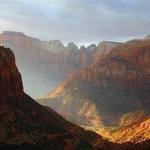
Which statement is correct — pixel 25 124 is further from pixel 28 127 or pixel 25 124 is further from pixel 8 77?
pixel 8 77

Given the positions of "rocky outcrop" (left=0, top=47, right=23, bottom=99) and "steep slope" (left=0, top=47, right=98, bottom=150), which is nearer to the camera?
"steep slope" (left=0, top=47, right=98, bottom=150)

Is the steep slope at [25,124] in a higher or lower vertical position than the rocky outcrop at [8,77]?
lower

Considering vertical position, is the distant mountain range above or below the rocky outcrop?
below

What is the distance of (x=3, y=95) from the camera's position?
593 feet

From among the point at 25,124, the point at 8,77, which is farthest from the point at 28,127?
the point at 8,77

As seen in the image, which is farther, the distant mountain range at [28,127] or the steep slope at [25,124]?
the steep slope at [25,124]

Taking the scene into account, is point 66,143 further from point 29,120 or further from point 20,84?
point 20,84

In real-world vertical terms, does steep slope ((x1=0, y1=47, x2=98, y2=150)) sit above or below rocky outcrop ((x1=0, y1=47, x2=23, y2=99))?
below

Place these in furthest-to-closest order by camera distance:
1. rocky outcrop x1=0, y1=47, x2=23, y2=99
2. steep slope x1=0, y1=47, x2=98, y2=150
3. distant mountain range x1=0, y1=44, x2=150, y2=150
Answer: rocky outcrop x1=0, y1=47, x2=23, y2=99 < steep slope x1=0, y1=47, x2=98, y2=150 < distant mountain range x1=0, y1=44, x2=150, y2=150

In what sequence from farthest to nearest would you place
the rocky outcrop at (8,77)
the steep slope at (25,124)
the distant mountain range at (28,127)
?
the rocky outcrop at (8,77) < the steep slope at (25,124) < the distant mountain range at (28,127)

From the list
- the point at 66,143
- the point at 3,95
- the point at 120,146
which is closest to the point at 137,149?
the point at 120,146

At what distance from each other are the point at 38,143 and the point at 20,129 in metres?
7.60

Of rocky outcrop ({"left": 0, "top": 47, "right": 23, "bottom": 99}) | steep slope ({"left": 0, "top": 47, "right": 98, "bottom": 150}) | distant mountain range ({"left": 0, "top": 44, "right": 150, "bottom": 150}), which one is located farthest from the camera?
rocky outcrop ({"left": 0, "top": 47, "right": 23, "bottom": 99})

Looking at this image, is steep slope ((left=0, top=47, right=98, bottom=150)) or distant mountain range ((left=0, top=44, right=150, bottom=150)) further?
steep slope ((left=0, top=47, right=98, bottom=150))
